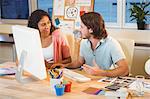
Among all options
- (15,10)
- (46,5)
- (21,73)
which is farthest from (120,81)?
(15,10)

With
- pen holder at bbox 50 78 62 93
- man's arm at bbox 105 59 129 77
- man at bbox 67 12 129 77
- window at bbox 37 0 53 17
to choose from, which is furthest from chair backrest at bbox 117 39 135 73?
window at bbox 37 0 53 17

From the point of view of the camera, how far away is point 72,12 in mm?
3697

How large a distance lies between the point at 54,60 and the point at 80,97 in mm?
998

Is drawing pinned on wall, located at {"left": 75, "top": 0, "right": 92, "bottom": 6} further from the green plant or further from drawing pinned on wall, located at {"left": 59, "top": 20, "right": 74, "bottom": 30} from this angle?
the green plant

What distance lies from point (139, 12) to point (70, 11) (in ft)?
3.16

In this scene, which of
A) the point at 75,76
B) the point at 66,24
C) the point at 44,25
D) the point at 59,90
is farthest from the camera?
the point at 66,24

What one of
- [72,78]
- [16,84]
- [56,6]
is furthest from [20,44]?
[56,6]

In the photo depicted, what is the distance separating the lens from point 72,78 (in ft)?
6.70

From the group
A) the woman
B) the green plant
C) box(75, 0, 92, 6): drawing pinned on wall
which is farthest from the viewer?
box(75, 0, 92, 6): drawing pinned on wall

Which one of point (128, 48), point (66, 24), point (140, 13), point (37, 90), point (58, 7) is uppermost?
point (58, 7)

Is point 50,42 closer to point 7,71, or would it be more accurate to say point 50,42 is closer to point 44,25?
point 44,25

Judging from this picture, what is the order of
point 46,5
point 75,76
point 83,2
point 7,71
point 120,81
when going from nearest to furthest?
point 120,81 < point 75,76 < point 7,71 < point 83,2 < point 46,5

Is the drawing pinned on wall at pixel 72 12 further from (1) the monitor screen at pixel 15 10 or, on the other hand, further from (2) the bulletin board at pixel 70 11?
(1) the monitor screen at pixel 15 10

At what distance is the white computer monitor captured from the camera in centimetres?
178
